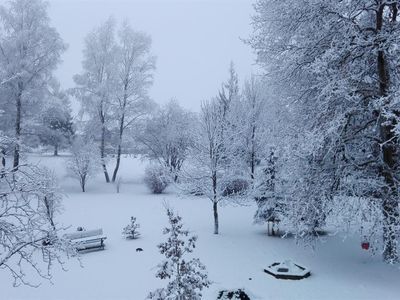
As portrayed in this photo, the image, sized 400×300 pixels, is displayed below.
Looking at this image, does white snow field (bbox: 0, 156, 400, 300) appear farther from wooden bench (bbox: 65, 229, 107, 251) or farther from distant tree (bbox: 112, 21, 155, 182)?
distant tree (bbox: 112, 21, 155, 182)

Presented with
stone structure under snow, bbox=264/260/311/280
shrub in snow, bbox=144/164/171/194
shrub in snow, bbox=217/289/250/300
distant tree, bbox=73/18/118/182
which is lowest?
shrub in snow, bbox=217/289/250/300

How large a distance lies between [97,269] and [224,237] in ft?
16.9

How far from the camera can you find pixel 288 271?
928cm

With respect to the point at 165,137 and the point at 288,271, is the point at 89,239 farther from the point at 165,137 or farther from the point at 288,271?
the point at 165,137

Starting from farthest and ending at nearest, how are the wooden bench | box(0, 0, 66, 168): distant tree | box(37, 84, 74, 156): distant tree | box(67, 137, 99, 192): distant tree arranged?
box(67, 137, 99, 192): distant tree → box(37, 84, 74, 156): distant tree → box(0, 0, 66, 168): distant tree → the wooden bench

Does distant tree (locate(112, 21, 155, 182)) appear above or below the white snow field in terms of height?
above

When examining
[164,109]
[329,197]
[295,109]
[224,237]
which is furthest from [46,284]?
[164,109]

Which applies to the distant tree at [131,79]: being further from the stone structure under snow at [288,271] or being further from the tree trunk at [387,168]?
the tree trunk at [387,168]

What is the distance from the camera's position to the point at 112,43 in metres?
25.9

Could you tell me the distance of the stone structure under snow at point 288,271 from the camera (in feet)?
29.8

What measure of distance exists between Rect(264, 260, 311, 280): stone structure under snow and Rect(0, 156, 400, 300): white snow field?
0.19 metres

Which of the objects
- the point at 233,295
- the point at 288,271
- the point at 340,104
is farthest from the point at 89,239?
the point at 340,104

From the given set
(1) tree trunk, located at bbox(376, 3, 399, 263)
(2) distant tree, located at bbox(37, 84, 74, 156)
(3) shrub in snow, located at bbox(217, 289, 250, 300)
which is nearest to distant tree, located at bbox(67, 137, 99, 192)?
(2) distant tree, located at bbox(37, 84, 74, 156)

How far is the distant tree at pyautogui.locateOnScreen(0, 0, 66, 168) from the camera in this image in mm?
19781
